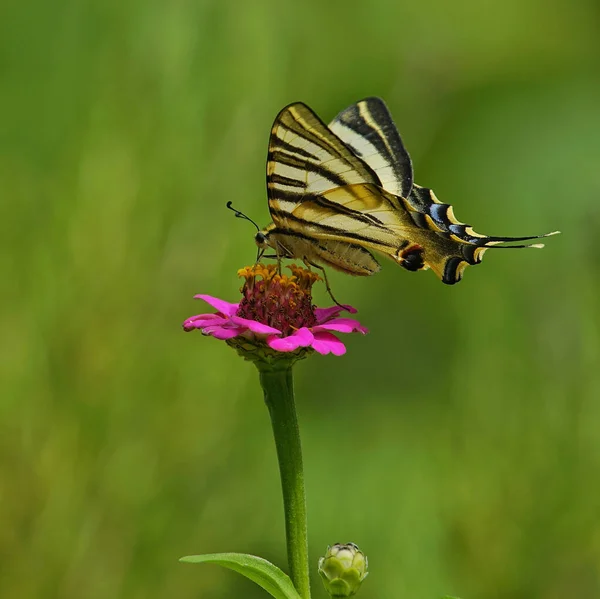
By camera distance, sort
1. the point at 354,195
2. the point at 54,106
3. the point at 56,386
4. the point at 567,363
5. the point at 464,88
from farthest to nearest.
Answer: the point at 464,88, the point at 54,106, the point at 567,363, the point at 56,386, the point at 354,195

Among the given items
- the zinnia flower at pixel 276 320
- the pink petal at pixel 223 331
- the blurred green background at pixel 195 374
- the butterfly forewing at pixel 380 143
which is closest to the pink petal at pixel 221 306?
the zinnia flower at pixel 276 320

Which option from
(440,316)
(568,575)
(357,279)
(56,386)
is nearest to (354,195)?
(56,386)

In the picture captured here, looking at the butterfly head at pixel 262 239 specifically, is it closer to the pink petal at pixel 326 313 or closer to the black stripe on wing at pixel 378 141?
the pink petal at pixel 326 313

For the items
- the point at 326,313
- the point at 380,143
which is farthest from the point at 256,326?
the point at 380,143

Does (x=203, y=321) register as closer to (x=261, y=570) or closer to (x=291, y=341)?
(x=291, y=341)

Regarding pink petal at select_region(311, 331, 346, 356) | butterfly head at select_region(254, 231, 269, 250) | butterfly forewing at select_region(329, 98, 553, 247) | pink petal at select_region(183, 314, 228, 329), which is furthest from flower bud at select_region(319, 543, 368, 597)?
butterfly forewing at select_region(329, 98, 553, 247)

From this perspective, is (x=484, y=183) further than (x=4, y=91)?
Yes

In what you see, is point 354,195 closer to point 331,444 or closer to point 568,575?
point 568,575
